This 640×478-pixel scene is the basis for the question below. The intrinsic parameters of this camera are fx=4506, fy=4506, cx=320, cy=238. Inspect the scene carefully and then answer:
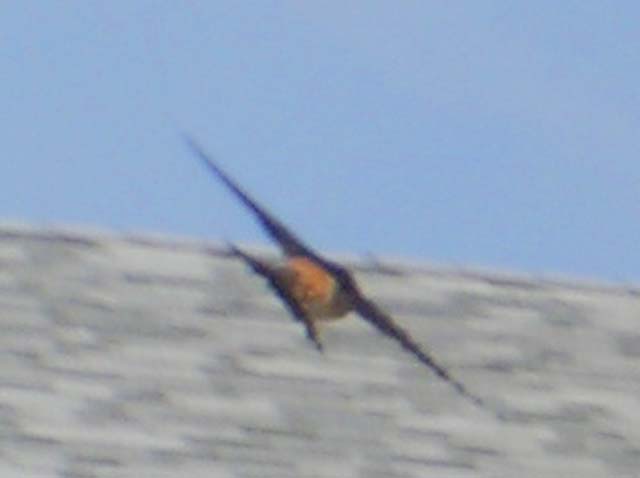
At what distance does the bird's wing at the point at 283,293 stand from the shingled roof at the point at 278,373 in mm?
43

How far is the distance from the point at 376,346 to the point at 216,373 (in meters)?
0.61

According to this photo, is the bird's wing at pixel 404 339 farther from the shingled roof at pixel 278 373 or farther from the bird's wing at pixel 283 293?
the bird's wing at pixel 283 293

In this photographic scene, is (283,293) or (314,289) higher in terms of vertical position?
(314,289)

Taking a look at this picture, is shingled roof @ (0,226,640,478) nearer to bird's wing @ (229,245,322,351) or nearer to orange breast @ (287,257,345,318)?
bird's wing @ (229,245,322,351)

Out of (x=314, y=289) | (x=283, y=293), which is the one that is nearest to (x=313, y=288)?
(x=314, y=289)

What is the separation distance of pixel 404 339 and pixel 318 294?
390mm

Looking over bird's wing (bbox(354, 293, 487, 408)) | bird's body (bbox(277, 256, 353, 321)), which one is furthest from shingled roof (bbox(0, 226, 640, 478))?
bird's body (bbox(277, 256, 353, 321))

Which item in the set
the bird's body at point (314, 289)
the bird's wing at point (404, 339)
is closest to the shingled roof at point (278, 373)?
the bird's wing at point (404, 339)

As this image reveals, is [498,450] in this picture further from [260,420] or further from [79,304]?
[79,304]

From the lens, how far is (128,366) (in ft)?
42.4

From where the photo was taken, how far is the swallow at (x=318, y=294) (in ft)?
41.7

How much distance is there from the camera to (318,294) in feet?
42.4

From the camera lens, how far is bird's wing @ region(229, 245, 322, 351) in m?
13.0

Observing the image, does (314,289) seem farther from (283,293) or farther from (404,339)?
(404,339)
